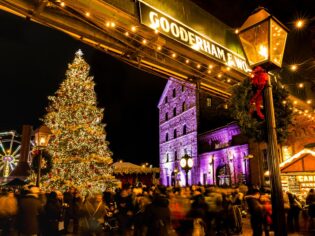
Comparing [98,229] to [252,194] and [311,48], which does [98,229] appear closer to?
[252,194]

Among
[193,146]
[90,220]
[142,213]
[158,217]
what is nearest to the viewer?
[158,217]

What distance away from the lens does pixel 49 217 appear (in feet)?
26.1

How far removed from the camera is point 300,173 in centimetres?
1220

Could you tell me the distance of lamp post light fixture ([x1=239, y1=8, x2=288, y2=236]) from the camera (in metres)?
3.49

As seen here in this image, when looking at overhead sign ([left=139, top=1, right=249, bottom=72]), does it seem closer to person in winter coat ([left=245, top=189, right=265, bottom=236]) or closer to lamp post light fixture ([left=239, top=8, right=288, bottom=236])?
lamp post light fixture ([left=239, top=8, right=288, bottom=236])

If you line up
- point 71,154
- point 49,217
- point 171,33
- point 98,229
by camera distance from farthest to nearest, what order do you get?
point 71,154 < point 49,217 < point 98,229 < point 171,33

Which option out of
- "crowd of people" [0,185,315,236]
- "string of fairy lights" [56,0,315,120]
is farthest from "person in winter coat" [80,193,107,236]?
"string of fairy lights" [56,0,315,120]

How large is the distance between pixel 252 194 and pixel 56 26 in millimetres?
7082

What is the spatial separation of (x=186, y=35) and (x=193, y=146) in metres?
34.1

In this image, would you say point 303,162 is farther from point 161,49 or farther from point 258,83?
point 258,83

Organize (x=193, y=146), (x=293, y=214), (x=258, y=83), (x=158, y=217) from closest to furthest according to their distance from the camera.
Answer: (x=258, y=83), (x=158, y=217), (x=293, y=214), (x=193, y=146)

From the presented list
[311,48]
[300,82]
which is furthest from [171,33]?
[311,48]

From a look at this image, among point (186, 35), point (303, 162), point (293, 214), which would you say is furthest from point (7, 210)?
point (303, 162)

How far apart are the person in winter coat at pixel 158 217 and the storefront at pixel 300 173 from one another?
7.51 meters
